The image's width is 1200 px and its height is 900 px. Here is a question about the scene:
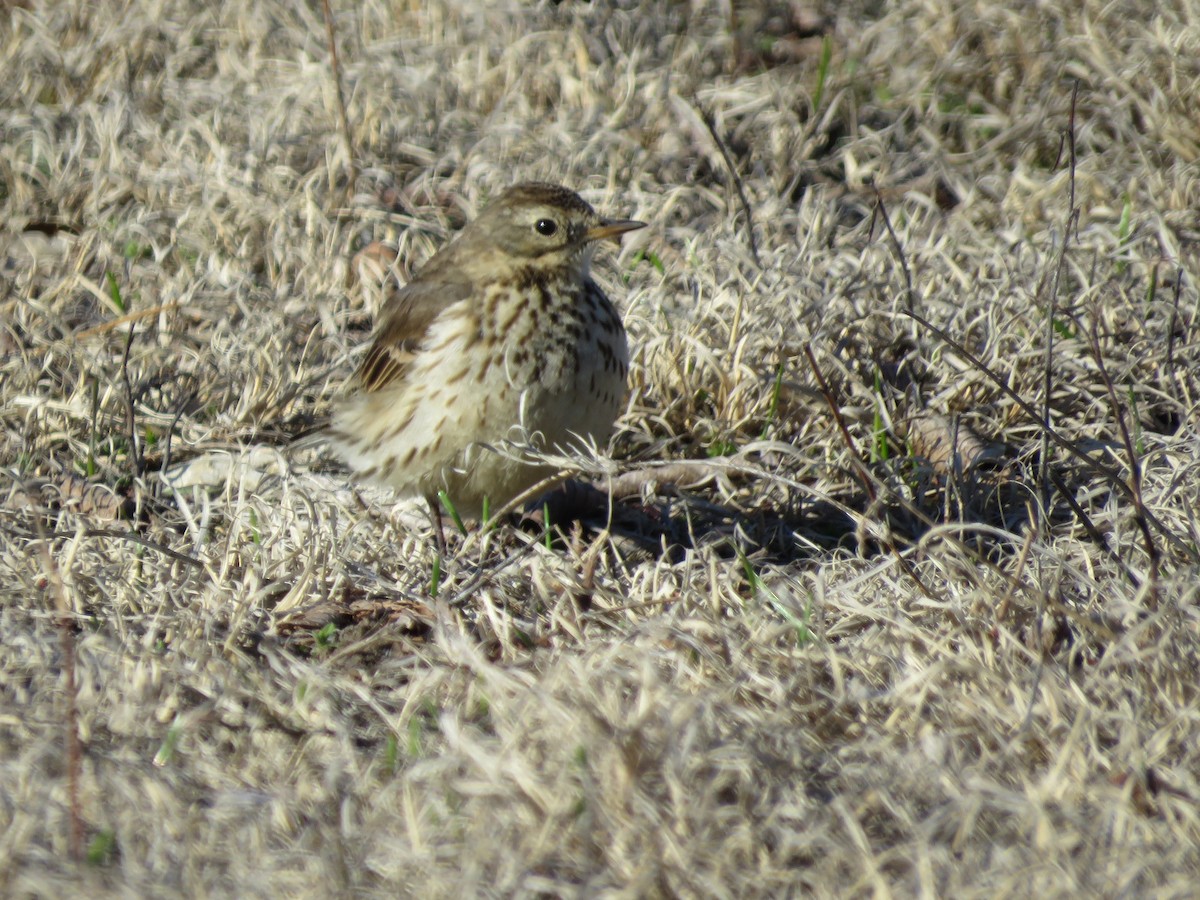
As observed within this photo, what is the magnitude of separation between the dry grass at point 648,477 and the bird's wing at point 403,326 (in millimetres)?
425

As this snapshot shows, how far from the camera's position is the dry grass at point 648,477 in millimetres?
2875

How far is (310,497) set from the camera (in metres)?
4.62

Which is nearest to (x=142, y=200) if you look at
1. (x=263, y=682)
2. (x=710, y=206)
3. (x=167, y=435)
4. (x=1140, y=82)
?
(x=167, y=435)

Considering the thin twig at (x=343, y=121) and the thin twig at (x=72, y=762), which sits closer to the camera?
the thin twig at (x=72, y=762)

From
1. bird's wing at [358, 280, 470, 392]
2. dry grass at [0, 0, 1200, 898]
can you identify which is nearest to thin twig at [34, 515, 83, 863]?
dry grass at [0, 0, 1200, 898]

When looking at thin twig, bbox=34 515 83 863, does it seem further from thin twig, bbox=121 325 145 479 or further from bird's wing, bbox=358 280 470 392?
bird's wing, bbox=358 280 470 392

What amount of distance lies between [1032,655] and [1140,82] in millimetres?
3984

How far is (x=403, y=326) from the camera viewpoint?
4.94 m

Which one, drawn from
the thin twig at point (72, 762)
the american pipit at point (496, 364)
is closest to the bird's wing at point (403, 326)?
the american pipit at point (496, 364)

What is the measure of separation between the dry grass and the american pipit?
24cm

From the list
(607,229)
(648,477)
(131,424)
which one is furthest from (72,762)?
(607,229)

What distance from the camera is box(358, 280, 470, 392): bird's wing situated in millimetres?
4820

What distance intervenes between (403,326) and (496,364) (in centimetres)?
54

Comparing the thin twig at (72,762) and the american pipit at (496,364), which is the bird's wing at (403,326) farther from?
the thin twig at (72,762)
